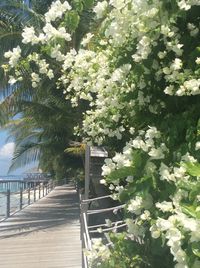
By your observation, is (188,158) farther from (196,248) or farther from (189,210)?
(196,248)

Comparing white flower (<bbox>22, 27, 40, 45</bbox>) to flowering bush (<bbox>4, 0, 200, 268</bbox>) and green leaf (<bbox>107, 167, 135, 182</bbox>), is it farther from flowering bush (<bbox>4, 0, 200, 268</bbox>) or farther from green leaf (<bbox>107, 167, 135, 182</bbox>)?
green leaf (<bbox>107, 167, 135, 182</bbox>)

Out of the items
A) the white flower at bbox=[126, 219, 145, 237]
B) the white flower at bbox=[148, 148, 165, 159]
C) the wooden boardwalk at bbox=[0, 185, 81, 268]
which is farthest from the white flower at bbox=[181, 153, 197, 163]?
the wooden boardwalk at bbox=[0, 185, 81, 268]

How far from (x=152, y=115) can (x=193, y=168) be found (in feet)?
3.16

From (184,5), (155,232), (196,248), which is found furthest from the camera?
(184,5)

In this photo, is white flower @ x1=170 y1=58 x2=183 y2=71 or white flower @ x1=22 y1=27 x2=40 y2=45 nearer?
white flower @ x1=170 y1=58 x2=183 y2=71

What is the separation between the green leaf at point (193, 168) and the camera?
171cm

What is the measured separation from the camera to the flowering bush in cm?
187

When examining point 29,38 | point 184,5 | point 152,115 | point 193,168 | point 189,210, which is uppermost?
point 29,38

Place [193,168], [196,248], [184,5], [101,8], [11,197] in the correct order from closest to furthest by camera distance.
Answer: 1. [196,248]
2. [193,168]
3. [184,5]
4. [101,8]
5. [11,197]

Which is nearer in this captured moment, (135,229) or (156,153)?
(156,153)

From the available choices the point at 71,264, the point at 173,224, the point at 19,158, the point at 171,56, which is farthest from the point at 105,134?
the point at 19,158

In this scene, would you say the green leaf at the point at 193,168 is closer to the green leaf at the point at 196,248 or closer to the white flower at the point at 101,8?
the green leaf at the point at 196,248

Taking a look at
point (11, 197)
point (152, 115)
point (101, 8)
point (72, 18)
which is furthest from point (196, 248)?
point (11, 197)

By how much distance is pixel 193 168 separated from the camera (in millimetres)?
1743
